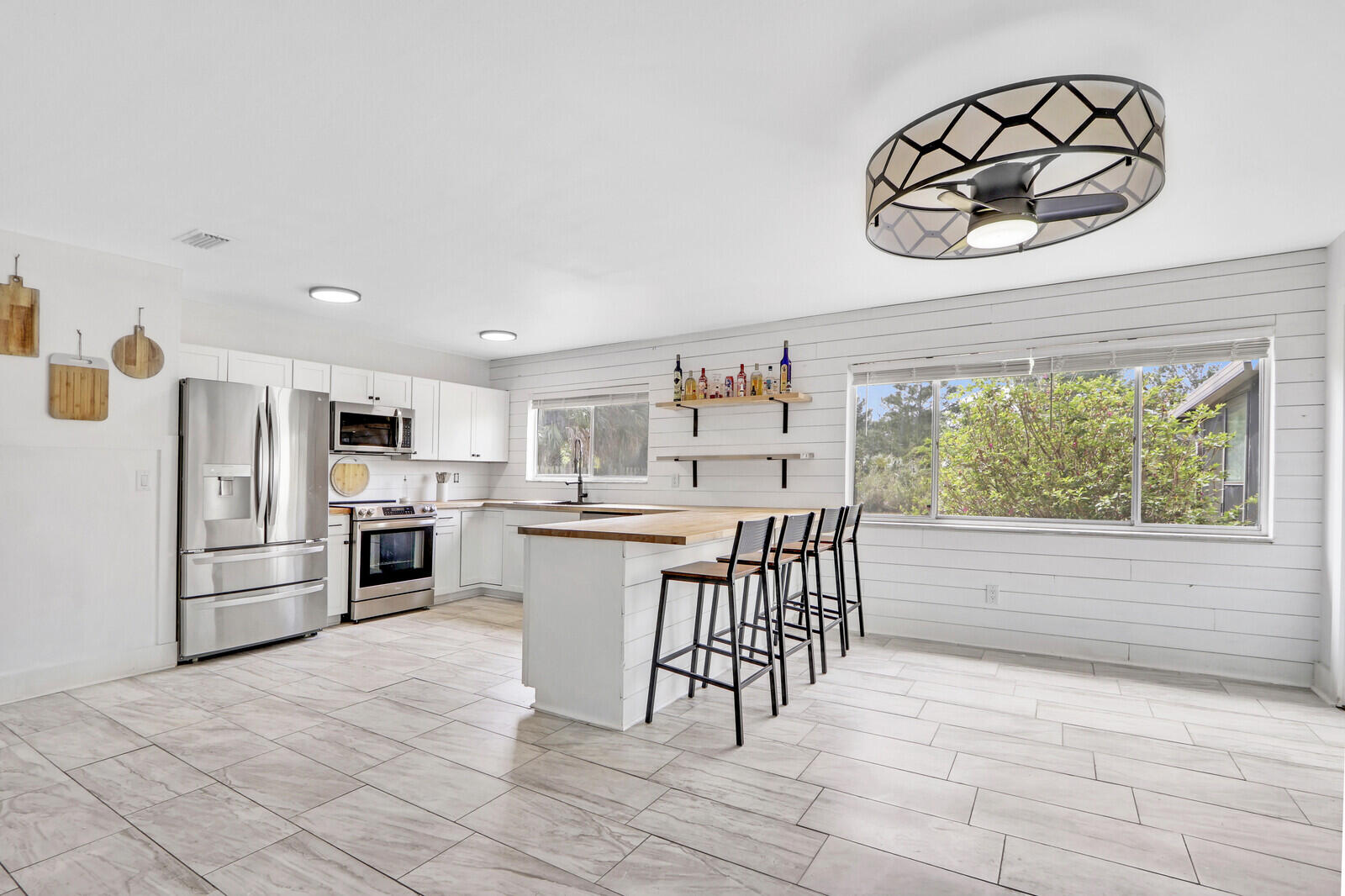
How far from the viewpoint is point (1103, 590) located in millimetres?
4074

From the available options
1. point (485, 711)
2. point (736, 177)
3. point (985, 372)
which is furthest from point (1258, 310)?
point (485, 711)

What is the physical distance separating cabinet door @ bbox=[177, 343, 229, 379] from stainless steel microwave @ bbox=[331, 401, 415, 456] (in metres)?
0.85

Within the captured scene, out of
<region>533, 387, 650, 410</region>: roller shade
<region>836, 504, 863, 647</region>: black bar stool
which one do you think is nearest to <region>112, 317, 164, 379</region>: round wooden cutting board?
<region>533, 387, 650, 410</region>: roller shade

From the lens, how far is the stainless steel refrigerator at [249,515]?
13.1ft

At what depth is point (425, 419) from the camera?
6066mm

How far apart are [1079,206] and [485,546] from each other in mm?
5342

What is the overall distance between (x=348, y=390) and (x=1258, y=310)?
6184 mm

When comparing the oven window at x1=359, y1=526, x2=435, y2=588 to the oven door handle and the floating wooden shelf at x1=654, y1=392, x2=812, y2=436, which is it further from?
the floating wooden shelf at x1=654, y1=392, x2=812, y2=436

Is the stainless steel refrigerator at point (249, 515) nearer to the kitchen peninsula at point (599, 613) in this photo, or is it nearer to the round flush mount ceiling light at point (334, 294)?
the round flush mount ceiling light at point (334, 294)

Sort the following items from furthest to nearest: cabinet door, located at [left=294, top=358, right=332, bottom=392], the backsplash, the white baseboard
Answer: the backsplash, cabinet door, located at [left=294, top=358, right=332, bottom=392], the white baseboard

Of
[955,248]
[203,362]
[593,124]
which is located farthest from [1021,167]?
[203,362]

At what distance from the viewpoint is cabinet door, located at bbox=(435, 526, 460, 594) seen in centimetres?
579

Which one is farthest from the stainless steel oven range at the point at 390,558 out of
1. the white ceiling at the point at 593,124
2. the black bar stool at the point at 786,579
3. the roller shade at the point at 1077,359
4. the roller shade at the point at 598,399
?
the roller shade at the point at 1077,359

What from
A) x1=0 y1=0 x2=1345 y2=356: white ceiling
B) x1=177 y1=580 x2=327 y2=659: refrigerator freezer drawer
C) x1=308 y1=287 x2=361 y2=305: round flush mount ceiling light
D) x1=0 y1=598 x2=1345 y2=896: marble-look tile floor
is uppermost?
x1=0 y1=0 x2=1345 y2=356: white ceiling
